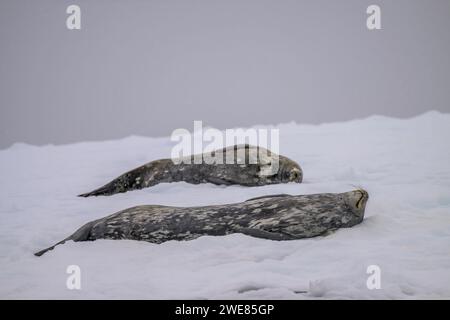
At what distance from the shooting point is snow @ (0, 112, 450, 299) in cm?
412

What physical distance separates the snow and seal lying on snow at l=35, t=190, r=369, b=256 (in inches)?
5.6

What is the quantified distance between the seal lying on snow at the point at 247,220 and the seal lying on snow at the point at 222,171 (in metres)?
2.88

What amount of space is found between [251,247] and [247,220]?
55 centimetres

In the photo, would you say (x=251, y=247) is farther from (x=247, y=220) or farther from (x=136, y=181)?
(x=136, y=181)

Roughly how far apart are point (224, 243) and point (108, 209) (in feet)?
10.6

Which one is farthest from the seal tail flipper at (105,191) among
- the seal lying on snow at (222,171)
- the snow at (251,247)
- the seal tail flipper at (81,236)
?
the seal tail flipper at (81,236)

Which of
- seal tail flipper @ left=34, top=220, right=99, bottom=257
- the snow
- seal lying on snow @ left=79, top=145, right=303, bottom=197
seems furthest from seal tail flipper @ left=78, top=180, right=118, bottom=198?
seal tail flipper @ left=34, top=220, right=99, bottom=257

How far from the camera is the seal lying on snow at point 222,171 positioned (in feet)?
29.1

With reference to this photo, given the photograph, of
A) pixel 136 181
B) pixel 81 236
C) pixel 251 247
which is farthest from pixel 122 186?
pixel 251 247

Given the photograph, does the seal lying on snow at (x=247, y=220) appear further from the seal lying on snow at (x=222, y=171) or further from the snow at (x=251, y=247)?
the seal lying on snow at (x=222, y=171)

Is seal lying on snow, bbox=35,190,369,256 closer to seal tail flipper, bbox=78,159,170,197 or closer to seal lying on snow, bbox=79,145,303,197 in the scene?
seal lying on snow, bbox=79,145,303,197

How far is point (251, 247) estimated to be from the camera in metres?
5.02
